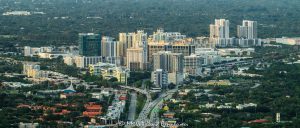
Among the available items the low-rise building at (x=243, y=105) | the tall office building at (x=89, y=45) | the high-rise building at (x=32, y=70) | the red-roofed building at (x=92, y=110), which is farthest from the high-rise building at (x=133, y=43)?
the low-rise building at (x=243, y=105)

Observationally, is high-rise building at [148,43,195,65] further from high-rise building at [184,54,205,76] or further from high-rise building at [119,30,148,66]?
high-rise building at [184,54,205,76]

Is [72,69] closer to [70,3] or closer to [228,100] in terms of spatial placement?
[228,100]

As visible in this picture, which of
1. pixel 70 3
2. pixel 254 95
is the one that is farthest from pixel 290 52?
pixel 70 3

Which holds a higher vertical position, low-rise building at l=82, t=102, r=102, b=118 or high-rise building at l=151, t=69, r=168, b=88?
high-rise building at l=151, t=69, r=168, b=88

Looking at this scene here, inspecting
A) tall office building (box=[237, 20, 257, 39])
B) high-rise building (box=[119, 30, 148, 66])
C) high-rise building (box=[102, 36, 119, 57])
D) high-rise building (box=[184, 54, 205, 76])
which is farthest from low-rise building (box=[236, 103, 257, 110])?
tall office building (box=[237, 20, 257, 39])

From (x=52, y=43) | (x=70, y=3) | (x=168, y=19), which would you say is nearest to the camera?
(x=52, y=43)

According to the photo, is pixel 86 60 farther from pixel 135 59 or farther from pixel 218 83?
pixel 218 83

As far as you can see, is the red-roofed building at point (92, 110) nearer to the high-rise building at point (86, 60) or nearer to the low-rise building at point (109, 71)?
the low-rise building at point (109, 71)
